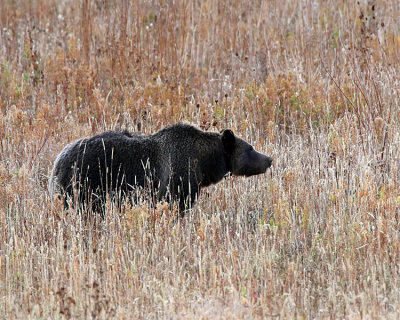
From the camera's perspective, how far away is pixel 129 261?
5.52 m

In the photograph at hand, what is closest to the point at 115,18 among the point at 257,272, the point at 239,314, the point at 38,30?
the point at 38,30

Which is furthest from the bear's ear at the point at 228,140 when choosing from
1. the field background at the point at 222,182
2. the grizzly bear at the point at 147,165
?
the field background at the point at 222,182

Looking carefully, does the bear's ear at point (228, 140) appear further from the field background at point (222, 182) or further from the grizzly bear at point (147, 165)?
the field background at point (222, 182)

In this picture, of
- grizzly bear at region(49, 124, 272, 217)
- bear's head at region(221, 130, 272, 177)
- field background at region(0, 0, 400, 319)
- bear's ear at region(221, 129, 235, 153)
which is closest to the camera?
field background at region(0, 0, 400, 319)

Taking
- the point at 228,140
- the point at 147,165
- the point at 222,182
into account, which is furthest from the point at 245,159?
the point at 147,165

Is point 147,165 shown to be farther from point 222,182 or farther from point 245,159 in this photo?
point 222,182

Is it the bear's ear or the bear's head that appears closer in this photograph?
the bear's ear

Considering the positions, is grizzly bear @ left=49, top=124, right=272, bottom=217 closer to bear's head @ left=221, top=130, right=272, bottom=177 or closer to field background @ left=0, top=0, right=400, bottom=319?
bear's head @ left=221, top=130, right=272, bottom=177

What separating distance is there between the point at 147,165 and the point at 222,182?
3.98ft

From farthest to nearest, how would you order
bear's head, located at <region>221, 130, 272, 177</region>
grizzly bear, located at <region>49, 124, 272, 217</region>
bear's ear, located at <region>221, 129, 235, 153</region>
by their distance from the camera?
bear's head, located at <region>221, 130, 272, 177</region> < bear's ear, located at <region>221, 129, 235, 153</region> < grizzly bear, located at <region>49, 124, 272, 217</region>

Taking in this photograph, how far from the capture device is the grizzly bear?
249 inches

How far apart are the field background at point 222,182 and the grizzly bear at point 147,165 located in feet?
0.85

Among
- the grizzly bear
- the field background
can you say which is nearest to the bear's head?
the grizzly bear

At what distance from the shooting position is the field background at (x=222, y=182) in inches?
197
